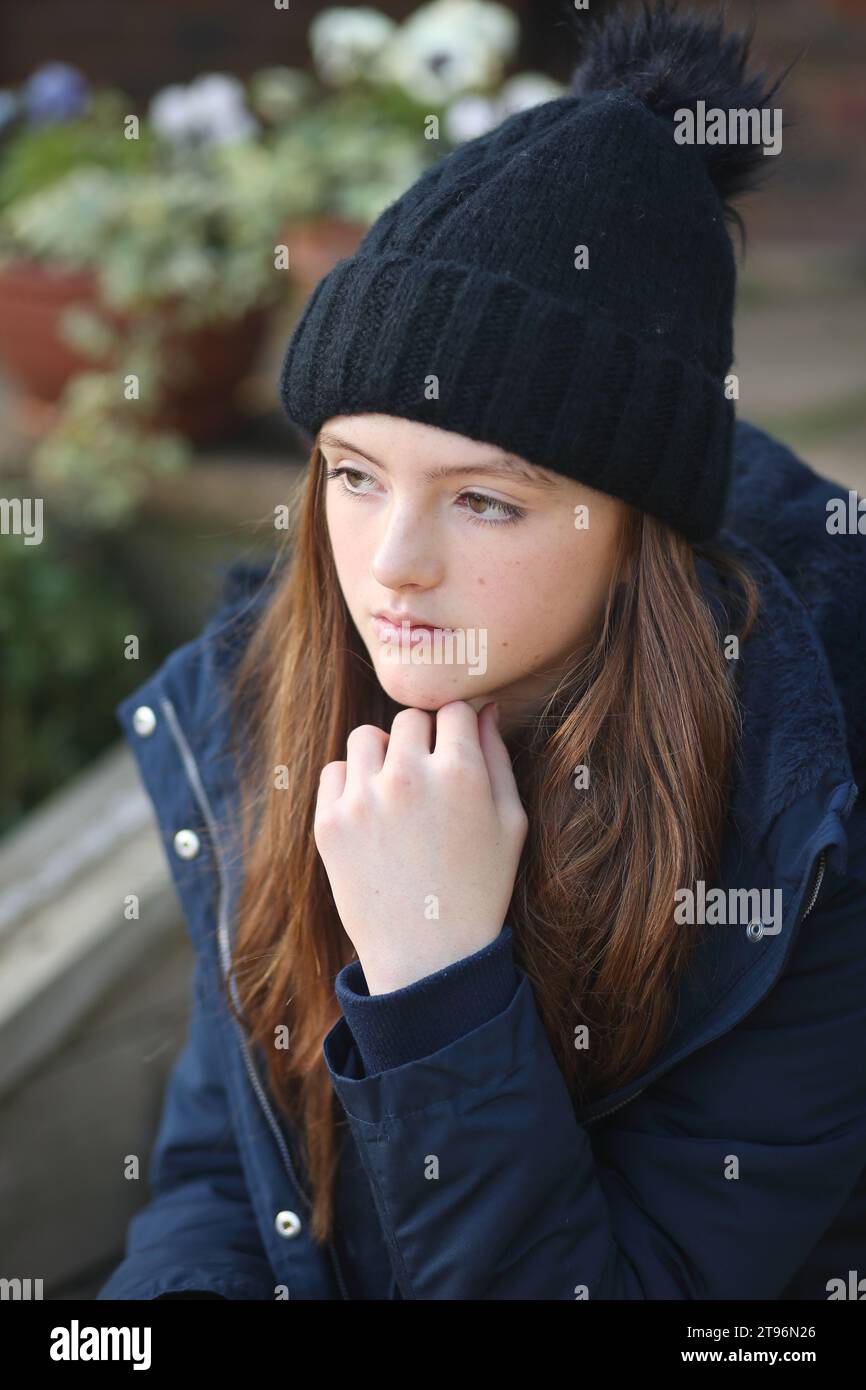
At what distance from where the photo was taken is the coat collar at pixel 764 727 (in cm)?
137

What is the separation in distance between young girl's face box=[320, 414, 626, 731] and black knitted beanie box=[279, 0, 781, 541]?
0.10 ft

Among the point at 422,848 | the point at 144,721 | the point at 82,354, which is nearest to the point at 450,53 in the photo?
the point at 82,354

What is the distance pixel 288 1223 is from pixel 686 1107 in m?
0.53

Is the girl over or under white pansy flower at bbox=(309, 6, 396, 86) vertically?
under

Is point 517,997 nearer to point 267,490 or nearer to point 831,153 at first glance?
point 267,490

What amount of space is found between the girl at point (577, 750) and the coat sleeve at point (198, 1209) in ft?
0.16

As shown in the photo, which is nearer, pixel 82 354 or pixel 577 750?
pixel 577 750

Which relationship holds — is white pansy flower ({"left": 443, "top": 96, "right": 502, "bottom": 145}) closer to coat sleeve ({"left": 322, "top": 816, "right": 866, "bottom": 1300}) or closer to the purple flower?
the purple flower

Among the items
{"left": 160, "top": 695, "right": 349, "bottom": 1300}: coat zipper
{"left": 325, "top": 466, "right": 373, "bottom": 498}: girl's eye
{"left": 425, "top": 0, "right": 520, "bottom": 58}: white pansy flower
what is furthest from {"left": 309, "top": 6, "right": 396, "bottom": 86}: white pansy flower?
{"left": 325, "top": 466, "right": 373, "bottom": 498}: girl's eye

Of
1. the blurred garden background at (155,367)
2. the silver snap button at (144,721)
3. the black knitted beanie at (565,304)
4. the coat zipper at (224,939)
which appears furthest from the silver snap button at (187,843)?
the blurred garden background at (155,367)

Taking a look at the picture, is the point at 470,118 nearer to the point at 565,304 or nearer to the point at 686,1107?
the point at 565,304

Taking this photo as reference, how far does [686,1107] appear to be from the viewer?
1.46 metres

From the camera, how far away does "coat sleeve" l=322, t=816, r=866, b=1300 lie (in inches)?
Result: 52.2
